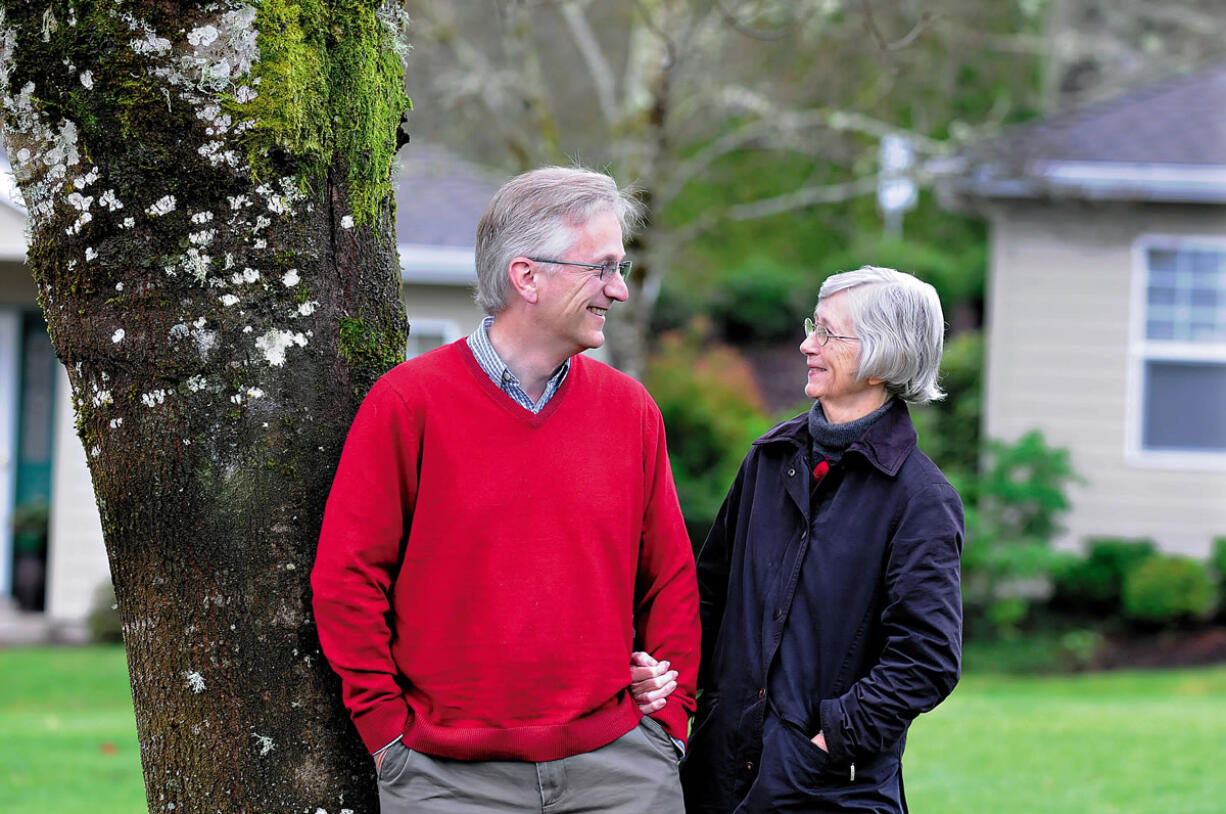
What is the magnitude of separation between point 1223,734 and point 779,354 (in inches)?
670

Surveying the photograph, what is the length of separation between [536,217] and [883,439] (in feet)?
2.86

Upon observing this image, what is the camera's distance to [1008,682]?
11.2 meters

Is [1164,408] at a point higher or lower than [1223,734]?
higher

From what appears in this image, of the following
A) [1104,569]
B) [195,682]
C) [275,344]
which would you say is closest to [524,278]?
[275,344]

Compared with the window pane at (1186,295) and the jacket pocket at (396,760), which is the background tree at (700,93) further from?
the jacket pocket at (396,760)

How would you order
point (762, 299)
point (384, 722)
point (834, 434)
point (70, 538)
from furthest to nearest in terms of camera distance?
point (762, 299), point (70, 538), point (834, 434), point (384, 722)

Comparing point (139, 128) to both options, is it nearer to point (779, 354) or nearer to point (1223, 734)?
point (1223, 734)

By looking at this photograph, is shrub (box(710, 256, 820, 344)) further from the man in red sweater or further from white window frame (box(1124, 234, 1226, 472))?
the man in red sweater

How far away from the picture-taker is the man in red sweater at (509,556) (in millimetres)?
2557

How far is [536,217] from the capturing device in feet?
8.81

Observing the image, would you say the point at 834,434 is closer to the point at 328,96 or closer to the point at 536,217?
the point at 536,217

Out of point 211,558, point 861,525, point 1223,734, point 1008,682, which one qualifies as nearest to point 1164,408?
point 1008,682

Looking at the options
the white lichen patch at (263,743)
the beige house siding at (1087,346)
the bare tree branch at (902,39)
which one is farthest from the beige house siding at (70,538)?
the white lichen patch at (263,743)

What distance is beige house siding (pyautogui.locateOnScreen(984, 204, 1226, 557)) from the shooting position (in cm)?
1248
